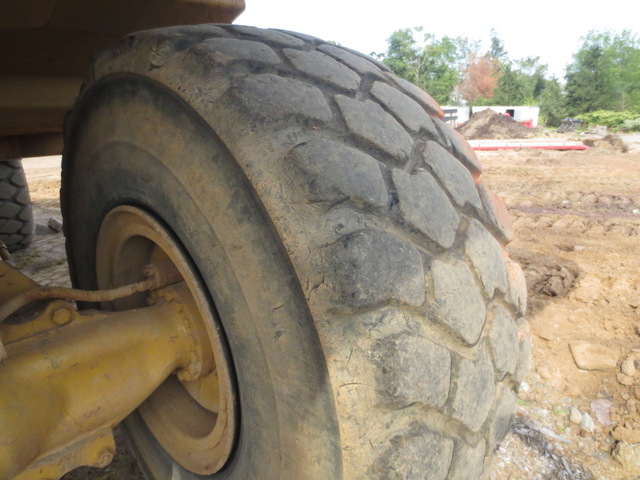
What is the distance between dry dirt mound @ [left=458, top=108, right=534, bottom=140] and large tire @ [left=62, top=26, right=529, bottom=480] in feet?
58.0

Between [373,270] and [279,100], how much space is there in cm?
34

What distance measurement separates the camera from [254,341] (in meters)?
0.84

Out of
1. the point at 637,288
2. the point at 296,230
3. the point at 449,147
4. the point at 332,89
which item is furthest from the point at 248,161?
the point at 637,288

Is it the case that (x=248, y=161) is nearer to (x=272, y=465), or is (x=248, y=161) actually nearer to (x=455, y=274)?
(x=455, y=274)

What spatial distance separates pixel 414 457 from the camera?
2.56 feet

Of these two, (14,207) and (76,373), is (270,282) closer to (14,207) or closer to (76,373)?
(76,373)

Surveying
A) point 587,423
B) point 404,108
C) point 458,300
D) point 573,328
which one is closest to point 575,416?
point 587,423

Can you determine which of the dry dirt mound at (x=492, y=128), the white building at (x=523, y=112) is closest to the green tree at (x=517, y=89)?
the white building at (x=523, y=112)

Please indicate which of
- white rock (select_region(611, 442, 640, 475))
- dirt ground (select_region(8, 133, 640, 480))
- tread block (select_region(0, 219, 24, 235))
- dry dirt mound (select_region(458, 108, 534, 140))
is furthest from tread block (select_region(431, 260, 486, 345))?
dry dirt mound (select_region(458, 108, 534, 140))

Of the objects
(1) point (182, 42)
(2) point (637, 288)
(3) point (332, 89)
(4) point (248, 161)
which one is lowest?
(2) point (637, 288)

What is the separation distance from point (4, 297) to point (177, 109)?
0.60 metres

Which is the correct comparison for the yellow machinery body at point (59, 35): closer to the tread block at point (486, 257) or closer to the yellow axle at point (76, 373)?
the yellow axle at point (76, 373)

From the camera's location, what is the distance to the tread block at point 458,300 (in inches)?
32.4

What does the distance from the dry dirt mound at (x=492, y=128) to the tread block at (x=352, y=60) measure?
1744cm
